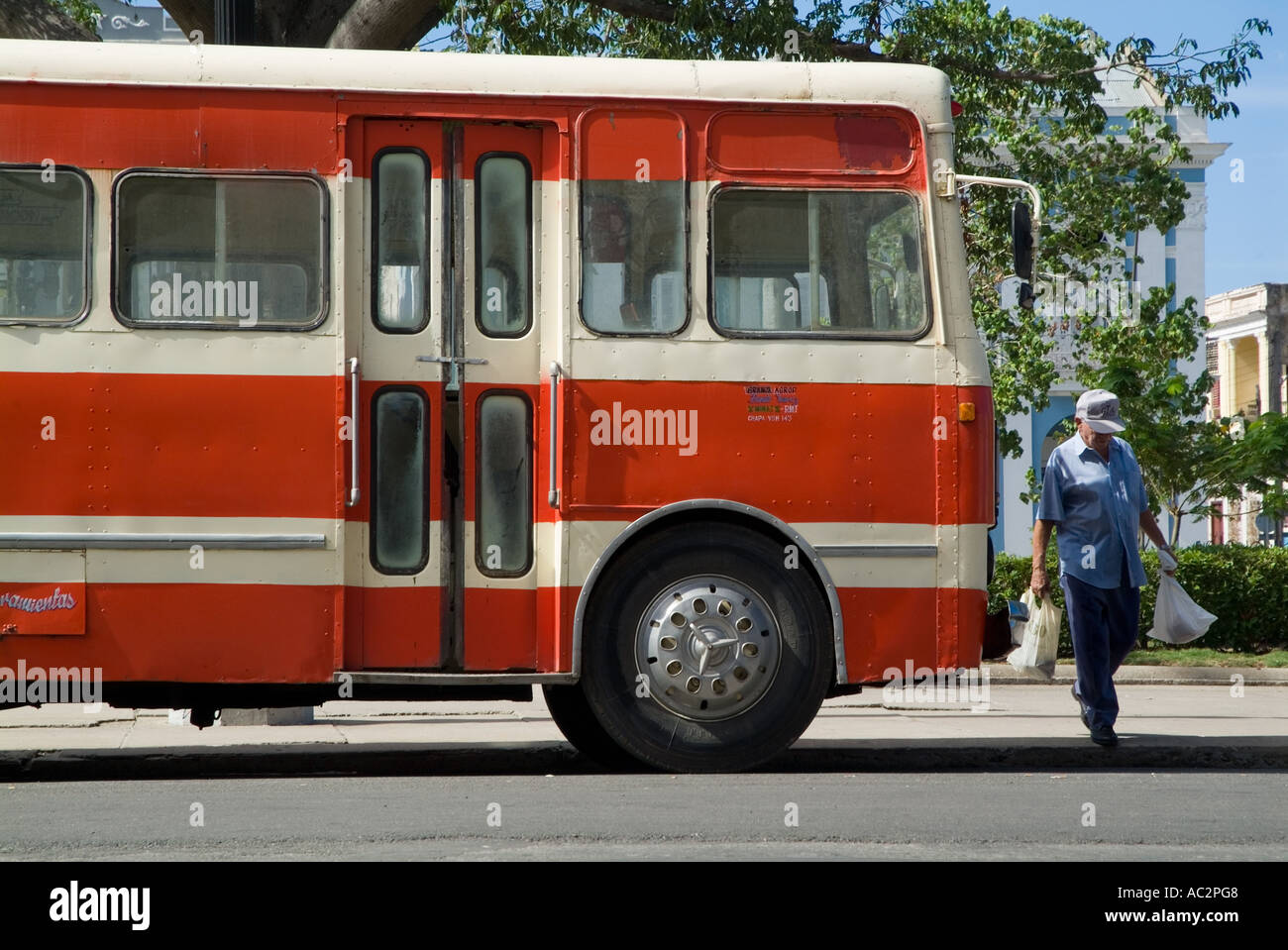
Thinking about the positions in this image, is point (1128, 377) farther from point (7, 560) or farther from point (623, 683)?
point (7, 560)

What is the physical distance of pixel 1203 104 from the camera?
57.0 ft

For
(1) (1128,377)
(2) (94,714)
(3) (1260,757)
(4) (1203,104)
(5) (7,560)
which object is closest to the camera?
(5) (7,560)

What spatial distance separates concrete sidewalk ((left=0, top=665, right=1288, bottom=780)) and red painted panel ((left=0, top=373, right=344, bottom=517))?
5.67 ft

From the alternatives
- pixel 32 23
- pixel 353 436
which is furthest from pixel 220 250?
pixel 32 23

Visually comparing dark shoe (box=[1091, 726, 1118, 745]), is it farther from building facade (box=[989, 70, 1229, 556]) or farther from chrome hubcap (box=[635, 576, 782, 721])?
building facade (box=[989, 70, 1229, 556])

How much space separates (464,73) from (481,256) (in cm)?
86

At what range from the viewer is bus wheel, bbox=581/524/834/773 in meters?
8.02

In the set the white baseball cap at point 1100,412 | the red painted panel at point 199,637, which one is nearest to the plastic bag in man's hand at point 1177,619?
the white baseball cap at point 1100,412

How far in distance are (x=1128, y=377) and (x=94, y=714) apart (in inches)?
509

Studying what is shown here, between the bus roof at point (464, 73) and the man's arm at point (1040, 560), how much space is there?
2.26m

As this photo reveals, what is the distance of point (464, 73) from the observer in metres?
8.19

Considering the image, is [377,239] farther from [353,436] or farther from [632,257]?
[632,257]
